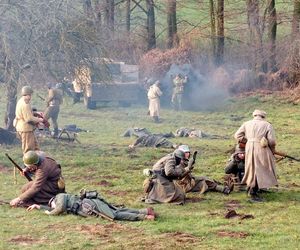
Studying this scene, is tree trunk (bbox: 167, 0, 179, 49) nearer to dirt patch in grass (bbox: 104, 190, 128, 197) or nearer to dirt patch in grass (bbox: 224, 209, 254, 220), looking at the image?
dirt patch in grass (bbox: 104, 190, 128, 197)

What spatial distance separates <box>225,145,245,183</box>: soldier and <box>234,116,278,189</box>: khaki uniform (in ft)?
2.16

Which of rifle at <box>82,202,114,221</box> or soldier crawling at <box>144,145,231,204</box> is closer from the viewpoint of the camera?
rifle at <box>82,202,114,221</box>

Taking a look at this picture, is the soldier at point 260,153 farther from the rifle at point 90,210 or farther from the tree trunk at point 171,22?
the tree trunk at point 171,22

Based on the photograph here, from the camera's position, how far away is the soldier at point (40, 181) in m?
13.5

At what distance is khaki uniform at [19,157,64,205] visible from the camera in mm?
13531

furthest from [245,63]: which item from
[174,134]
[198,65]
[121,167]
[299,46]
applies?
[121,167]

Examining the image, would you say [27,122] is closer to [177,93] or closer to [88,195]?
[88,195]

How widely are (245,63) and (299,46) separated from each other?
17.2ft

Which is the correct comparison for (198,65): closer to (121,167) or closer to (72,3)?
(72,3)

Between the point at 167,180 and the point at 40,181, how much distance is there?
7.93 ft

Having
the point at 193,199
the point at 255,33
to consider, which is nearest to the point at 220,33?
the point at 255,33

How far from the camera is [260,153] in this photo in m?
14.7

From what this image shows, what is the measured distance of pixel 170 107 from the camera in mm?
34625

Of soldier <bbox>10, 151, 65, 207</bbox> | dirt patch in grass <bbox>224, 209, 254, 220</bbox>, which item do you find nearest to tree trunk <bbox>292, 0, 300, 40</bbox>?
dirt patch in grass <bbox>224, 209, 254, 220</bbox>
